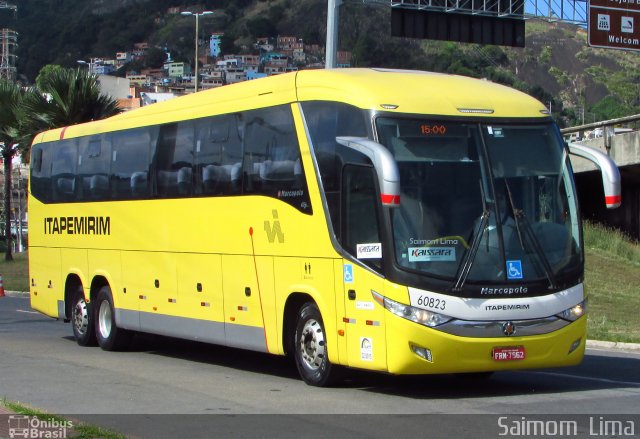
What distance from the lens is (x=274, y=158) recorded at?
1348cm

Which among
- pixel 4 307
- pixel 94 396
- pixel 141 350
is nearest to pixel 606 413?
pixel 94 396

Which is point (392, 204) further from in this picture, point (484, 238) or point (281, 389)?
point (281, 389)

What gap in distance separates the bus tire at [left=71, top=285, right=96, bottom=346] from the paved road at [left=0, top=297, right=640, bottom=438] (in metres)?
1.30

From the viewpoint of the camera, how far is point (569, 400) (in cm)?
1171

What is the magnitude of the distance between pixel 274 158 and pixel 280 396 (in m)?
3.01

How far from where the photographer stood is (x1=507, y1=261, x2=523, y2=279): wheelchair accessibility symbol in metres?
11.7

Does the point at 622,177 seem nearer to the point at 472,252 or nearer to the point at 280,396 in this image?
the point at 472,252

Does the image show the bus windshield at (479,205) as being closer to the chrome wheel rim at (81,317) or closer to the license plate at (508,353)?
the license plate at (508,353)

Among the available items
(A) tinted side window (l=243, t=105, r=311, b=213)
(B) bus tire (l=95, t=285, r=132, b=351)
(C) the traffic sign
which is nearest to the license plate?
(A) tinted side window (l=243, t=105, r=311, b=213)

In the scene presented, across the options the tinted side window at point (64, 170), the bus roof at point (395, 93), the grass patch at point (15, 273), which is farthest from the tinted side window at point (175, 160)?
the grass patch at point (15, 273)

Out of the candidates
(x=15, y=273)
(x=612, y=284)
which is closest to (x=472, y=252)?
(x=612, y=284)

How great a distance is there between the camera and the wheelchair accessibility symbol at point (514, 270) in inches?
461

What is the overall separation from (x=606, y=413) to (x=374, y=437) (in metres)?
2.61

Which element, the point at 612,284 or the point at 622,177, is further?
the point at 622,177
